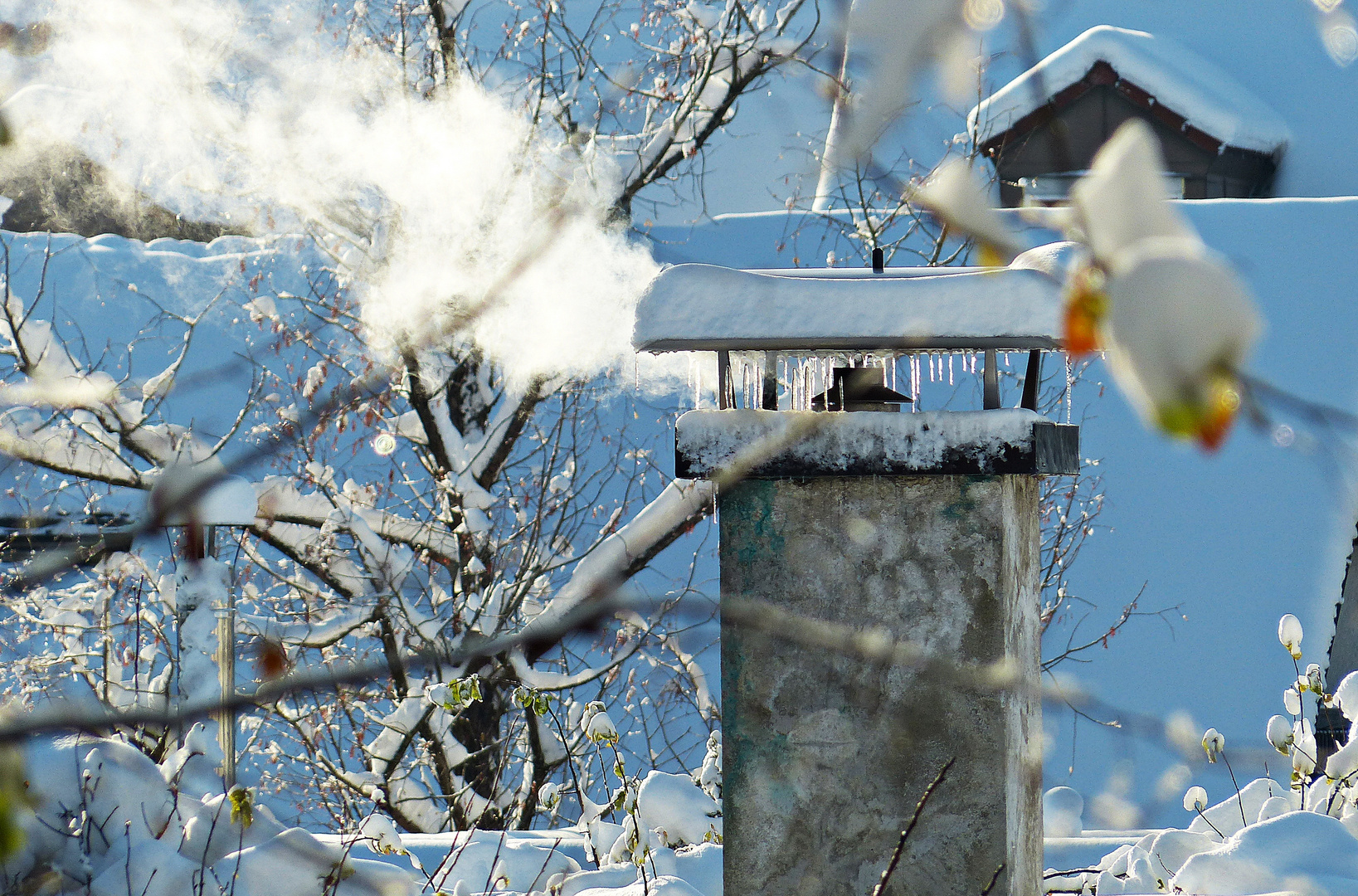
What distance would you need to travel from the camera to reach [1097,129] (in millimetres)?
9039

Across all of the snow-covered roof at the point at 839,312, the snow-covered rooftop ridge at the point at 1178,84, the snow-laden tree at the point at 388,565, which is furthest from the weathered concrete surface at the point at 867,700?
the snow-covered rooftop ridge at the point at 1178,84

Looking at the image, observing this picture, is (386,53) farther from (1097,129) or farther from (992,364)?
(1097,129)

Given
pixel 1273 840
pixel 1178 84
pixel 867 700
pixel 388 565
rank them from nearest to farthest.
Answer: pixel 867 700, pixel 1273 840, pixel 388 565, pixel 1178 84

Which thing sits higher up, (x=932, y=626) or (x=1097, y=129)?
(x=1097, y=129)

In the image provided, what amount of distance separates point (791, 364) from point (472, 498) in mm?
3301

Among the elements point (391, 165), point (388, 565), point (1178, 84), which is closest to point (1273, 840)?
point (388, 565)

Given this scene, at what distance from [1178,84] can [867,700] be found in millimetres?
8919

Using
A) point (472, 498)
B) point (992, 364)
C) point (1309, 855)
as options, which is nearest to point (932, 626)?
point (992, 364)

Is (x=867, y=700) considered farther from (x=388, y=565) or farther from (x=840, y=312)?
(x=388, y=565)

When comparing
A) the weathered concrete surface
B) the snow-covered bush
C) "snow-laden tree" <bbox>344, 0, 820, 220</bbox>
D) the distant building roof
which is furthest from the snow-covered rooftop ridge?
the weathered concrete surface

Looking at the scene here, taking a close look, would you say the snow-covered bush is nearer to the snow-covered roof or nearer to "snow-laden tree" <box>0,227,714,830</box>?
the snow-covered roof

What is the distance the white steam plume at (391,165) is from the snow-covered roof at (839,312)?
3.40 m

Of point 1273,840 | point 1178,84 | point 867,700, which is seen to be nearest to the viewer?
point 867,700

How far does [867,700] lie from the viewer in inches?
71.3
